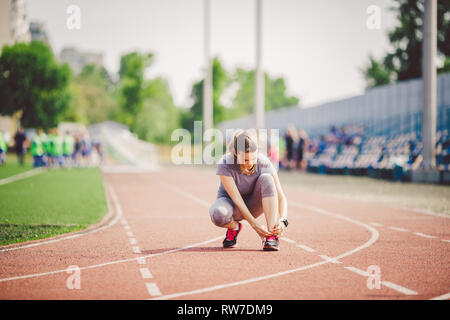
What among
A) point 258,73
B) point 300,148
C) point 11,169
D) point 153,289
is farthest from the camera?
point 300,148

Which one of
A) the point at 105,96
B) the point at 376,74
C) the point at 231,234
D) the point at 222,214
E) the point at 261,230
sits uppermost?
the point at 105,96

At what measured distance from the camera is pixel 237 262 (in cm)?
713

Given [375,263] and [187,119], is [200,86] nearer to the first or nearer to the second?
[187,119]

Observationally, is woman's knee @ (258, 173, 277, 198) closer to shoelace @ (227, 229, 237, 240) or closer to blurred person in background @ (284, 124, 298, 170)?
shoelace @ (227, 229, 237, 240)

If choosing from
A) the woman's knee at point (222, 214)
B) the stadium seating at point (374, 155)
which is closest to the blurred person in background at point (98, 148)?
the stadium seating at point (374, 155)

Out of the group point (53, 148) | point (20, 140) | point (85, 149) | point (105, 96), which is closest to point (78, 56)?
point (105, 96)

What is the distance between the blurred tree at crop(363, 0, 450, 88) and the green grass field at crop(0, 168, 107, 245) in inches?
1572

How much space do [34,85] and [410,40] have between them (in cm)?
3371

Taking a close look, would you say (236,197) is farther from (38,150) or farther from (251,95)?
(251,95)

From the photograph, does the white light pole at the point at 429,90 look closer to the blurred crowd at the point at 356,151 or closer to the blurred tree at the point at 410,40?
the blurred crowd at the point at 356,151

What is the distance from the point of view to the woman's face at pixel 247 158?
7.68m

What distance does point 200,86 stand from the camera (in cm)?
7388

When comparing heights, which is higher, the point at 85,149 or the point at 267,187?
the point at 85,149

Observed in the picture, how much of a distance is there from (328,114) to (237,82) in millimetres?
95617
